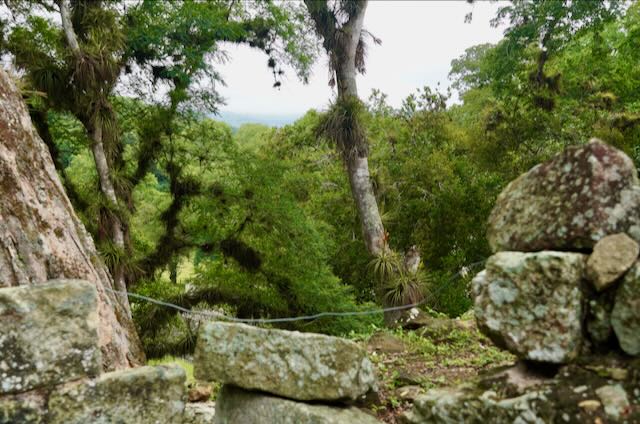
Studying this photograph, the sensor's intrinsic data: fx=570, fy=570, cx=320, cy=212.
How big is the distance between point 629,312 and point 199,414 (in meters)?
4.56

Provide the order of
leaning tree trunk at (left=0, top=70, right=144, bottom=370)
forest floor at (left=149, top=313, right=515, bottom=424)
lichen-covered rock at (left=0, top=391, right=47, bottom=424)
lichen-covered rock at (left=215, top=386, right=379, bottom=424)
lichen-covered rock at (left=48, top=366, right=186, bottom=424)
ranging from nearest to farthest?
lichen-covered rock at (left=0, top=391, right=47, bottom=424) < lichen-covered rock at (left=48, top=366, right=186, bottom=424) < lichen-covered rock at (left=215, top=386, right=379, bottom=424) < leaning tree trunk at (left=0, top=70, right=144, bottom=370) < forest floor at (left=149, top=313, right=515, bottom=424)

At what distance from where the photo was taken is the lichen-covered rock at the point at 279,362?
4.93m

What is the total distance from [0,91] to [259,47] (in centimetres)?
1140

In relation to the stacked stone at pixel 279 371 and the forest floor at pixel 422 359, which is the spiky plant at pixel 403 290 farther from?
the stacked stone at pixel 279 371

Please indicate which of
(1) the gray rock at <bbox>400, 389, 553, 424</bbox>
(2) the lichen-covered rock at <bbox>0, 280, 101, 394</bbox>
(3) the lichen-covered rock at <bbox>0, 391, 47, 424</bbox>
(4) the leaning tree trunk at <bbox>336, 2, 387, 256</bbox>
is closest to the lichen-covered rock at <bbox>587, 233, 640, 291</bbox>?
(1) the gray rock at <bbox>400, 389, 553, 424</bbox>

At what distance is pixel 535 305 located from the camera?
3.63 meters

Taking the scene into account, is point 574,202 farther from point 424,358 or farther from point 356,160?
point 356,160

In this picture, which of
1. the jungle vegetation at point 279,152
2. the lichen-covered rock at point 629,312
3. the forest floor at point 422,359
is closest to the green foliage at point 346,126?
the jungle vegetation at point 279,152

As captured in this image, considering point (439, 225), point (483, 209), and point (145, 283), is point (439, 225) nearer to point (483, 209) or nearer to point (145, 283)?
point (483, 209)

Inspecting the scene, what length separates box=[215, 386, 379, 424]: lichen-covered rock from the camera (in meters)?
4.80

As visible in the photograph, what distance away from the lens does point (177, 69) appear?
1486cm

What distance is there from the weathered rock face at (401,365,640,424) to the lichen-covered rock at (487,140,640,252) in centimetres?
84

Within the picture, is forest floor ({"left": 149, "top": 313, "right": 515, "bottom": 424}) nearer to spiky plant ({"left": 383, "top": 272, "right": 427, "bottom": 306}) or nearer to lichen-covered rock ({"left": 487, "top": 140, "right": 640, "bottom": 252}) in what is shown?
lichen-covered rock ({"left": 487, "top": 140, "right": 640, "bottom": 252})

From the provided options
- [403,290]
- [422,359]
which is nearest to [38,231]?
[422,359]
